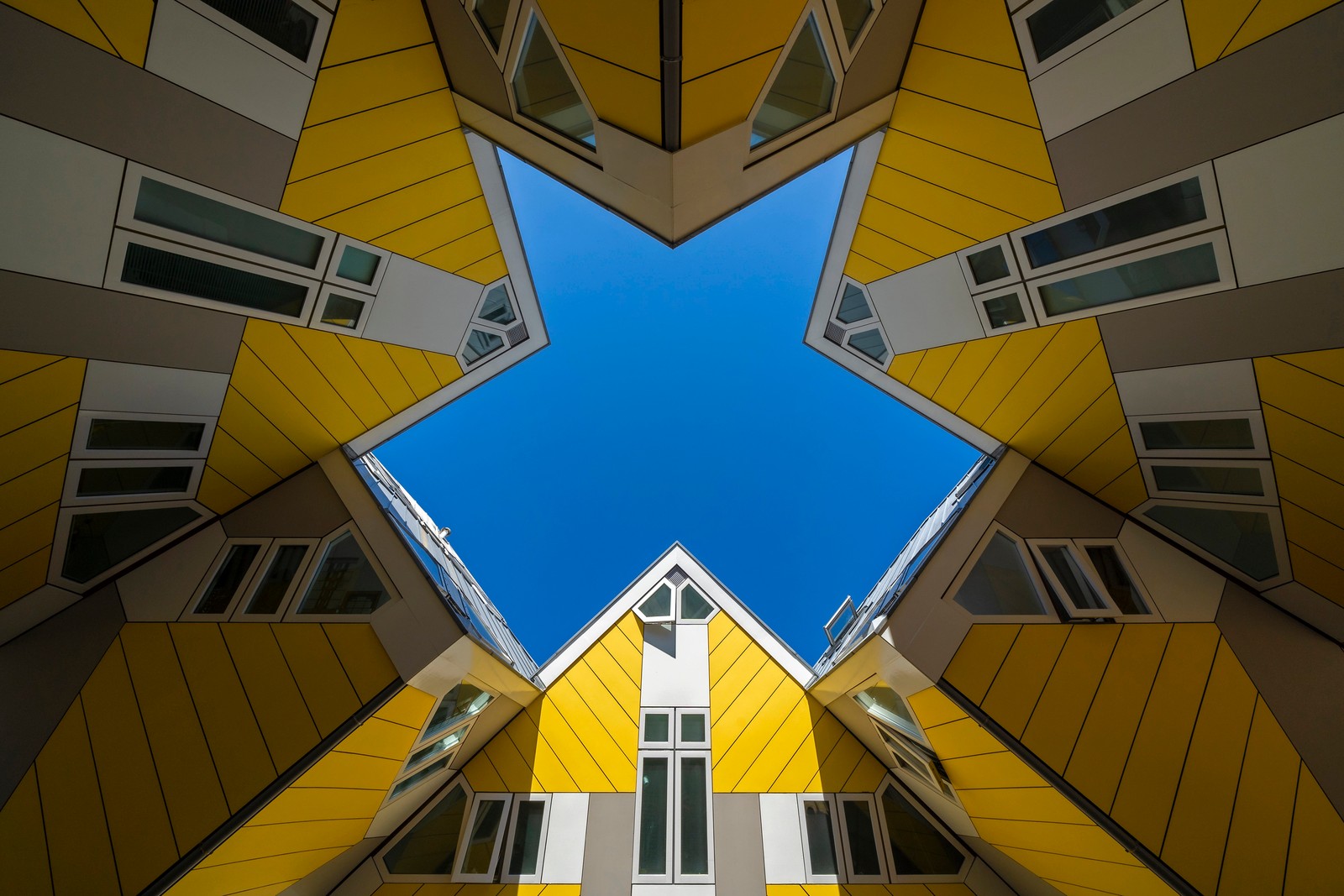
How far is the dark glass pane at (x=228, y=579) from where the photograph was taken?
697 cm

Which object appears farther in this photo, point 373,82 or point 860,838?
point 860,838

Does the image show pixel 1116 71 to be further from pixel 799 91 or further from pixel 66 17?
pixel 66 17

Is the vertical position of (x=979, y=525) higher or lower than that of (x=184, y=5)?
lower

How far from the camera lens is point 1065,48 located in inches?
199

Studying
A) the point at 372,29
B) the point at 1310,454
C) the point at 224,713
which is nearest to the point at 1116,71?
the point at 1310,454

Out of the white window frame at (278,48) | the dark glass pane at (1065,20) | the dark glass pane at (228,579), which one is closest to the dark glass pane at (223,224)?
the white window frame at (278,48)

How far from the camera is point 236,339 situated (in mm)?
6527

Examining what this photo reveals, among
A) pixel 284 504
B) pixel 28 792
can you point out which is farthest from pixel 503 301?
pixel 28 792

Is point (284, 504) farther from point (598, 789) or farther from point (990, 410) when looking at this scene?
point (990, 410)

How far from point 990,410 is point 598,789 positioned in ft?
32.4

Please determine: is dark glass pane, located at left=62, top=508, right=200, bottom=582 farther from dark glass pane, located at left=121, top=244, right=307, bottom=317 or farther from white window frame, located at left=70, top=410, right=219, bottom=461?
dark glass pane, located at left=121, top=244, right=307, bottom=317

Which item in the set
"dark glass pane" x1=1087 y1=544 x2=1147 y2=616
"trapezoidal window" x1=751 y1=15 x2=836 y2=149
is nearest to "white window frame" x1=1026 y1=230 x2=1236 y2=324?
"dark glass pane" x1=1087 y1=544 x2=1147 y2=616

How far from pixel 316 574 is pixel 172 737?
217cm

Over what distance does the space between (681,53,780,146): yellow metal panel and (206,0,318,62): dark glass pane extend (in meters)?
3.74
